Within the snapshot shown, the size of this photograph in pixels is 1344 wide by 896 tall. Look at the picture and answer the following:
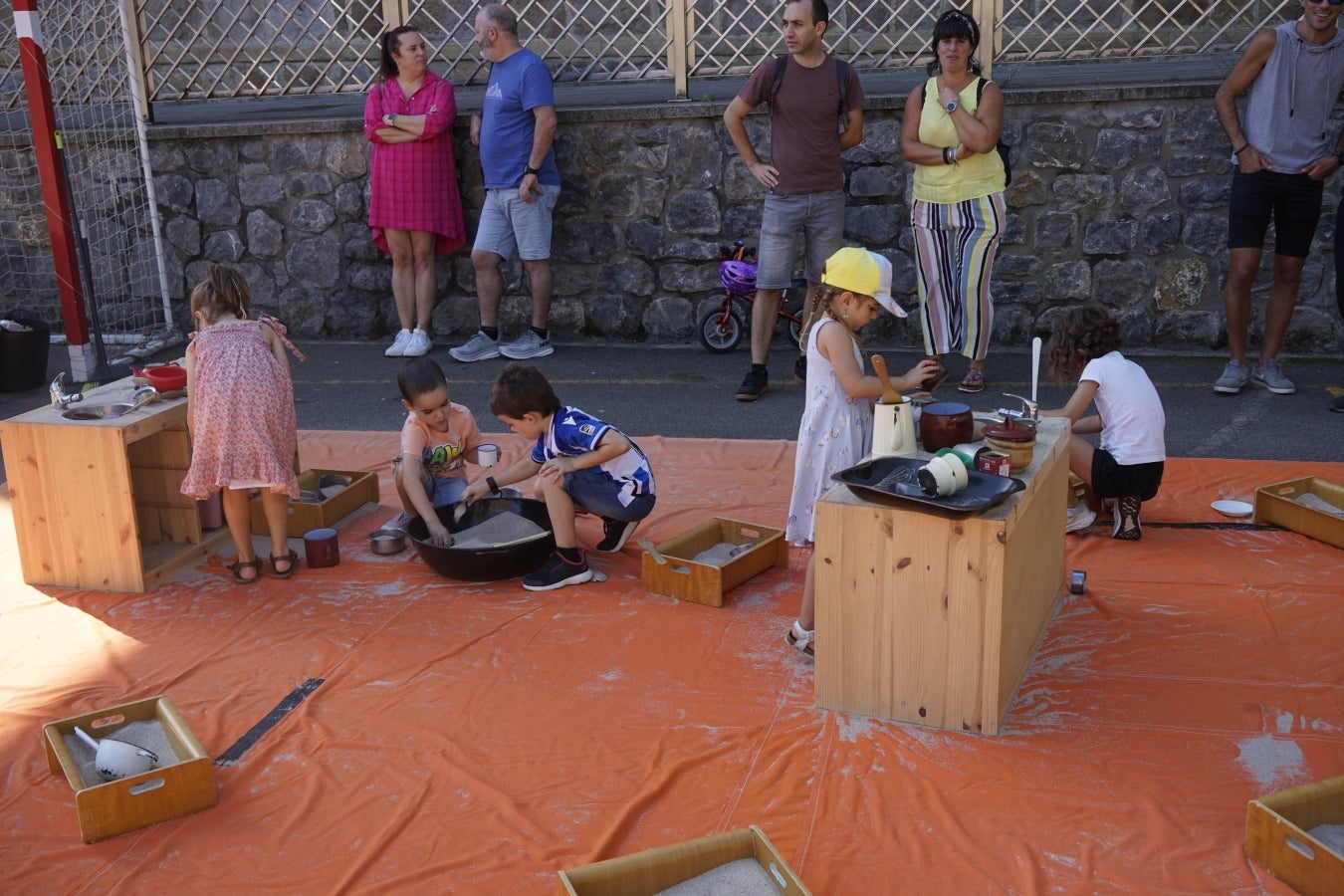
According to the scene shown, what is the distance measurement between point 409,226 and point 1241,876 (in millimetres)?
5598

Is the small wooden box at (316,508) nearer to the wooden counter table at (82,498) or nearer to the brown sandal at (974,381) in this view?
the wooden counter table at (82,498)

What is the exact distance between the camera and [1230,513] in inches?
174

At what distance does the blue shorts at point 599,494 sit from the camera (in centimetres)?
403

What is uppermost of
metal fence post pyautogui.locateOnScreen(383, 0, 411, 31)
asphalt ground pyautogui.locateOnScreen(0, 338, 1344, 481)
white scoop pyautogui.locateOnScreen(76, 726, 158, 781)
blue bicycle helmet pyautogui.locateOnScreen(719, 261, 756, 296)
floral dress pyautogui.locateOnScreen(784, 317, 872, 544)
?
metal fence post pyautogui.locateOnScreen(383, 0, 411, 31)

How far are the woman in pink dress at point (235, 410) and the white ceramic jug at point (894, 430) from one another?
191cm

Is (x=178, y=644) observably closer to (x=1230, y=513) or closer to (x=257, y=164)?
(x=1230, y=513)

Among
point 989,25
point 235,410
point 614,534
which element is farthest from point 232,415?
point 989,25

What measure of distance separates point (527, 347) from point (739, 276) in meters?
1.29

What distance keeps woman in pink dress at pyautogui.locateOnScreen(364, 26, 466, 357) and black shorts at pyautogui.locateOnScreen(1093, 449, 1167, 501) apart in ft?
13.5

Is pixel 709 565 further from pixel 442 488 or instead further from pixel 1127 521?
pixel 1127 521

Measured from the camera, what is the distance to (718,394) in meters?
6.30

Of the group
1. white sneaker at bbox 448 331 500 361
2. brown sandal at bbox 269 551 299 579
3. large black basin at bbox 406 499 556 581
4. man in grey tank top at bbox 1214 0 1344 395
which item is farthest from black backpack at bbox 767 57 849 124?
brown sandal at bbox 269 551 299 579

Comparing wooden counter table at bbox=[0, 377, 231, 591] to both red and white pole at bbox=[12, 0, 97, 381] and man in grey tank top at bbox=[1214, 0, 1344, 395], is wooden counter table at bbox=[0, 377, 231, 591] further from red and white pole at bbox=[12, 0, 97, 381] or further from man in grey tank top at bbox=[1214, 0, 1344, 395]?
man in grey tank top at bbox=[1214, 0, 1344, 395]

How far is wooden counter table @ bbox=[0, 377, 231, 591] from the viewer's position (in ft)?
12.9
